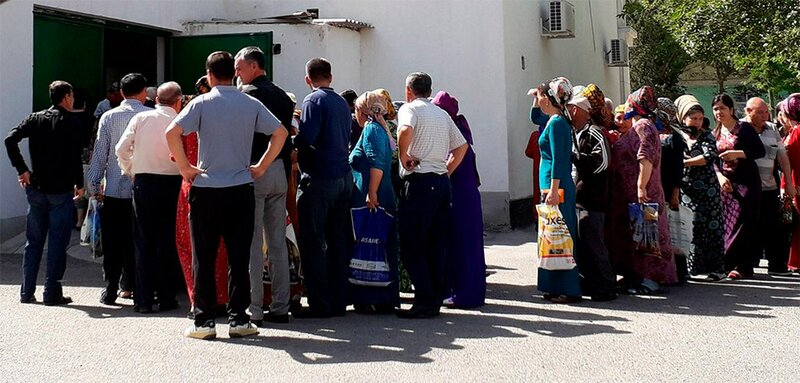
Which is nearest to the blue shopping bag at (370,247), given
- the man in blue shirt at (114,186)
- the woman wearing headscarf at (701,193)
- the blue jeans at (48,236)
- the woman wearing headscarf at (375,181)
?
the woman wearing headscarf at (375,181)

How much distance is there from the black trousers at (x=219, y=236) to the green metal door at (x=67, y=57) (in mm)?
6379

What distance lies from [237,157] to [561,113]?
113 inches

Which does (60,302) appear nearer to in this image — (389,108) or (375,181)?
(375,181)

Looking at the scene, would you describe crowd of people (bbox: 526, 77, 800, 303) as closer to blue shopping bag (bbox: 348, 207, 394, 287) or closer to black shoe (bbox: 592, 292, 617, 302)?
black shoe (bbox: 592, 292, 617, 302)

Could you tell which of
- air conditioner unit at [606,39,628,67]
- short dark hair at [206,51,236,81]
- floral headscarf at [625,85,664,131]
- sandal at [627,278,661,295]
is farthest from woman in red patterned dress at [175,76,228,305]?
air conditioner unit at [606,39,628,67]

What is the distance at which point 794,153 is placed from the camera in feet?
29.4

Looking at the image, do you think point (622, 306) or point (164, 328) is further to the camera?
point (622, 306)

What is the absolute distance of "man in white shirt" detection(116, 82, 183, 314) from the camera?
6570mm

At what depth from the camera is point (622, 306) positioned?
710cm

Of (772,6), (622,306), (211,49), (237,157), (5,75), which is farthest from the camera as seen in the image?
(772,6)

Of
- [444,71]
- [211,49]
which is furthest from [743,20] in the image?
[211,49]

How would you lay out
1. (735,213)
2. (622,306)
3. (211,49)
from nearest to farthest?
(622,306) → (735,213) → (211,49)

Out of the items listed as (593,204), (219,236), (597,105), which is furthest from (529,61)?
(219,236)

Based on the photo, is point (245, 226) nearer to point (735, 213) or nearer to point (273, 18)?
point (735, 213)
